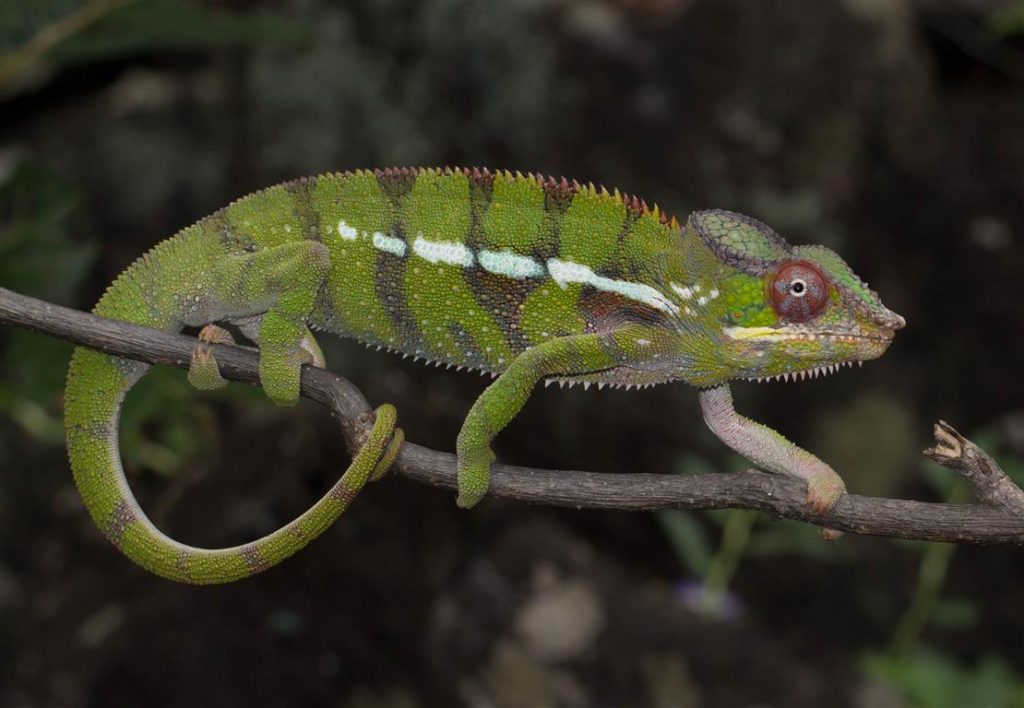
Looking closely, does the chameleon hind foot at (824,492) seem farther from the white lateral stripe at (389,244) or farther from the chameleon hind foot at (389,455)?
the white lateral stripe at (389,244)

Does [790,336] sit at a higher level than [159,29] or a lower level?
higher

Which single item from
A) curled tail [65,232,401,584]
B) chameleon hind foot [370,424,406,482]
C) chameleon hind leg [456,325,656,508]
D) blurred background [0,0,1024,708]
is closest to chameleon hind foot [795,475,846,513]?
chameleon hind leg [456,325,656,508]

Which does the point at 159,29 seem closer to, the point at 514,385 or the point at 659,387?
the point at 514,385

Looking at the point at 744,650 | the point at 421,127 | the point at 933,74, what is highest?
the point at 933,74

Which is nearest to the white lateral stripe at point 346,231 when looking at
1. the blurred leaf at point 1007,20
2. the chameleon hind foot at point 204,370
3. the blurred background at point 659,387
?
the chameleon hind foot at point 204,370

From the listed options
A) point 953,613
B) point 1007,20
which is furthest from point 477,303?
point 1007,20

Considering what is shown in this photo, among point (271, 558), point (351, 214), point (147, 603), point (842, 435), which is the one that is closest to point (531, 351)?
point (351, 214)

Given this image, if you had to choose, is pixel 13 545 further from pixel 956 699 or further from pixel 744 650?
pixel 956 699
